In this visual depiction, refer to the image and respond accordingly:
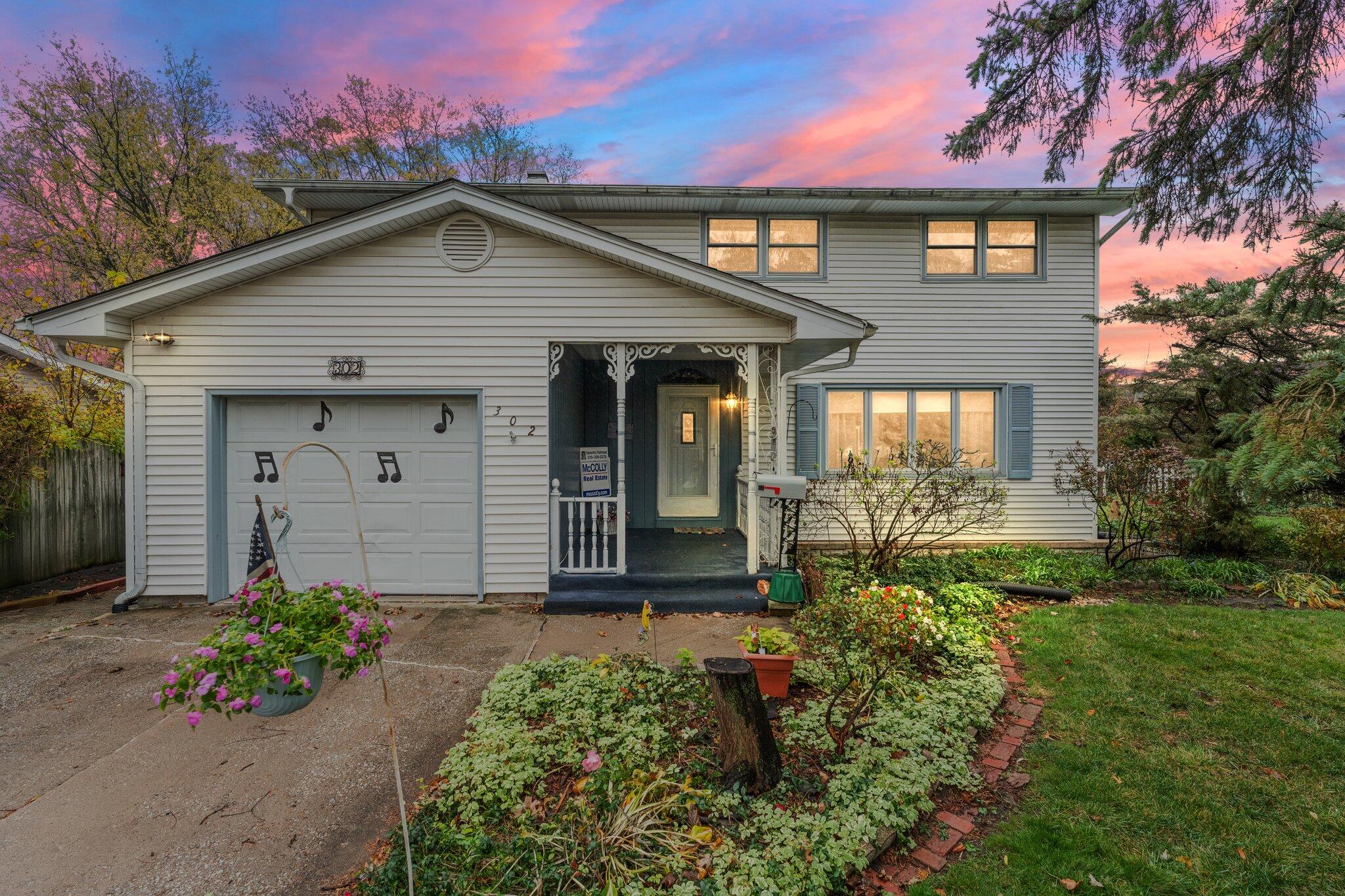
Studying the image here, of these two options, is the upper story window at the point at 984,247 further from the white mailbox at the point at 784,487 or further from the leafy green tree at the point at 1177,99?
the leafy green tree at the point at 1177,99

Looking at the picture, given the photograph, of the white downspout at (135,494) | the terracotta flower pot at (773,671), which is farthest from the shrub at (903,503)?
the white downspout at (135,494)

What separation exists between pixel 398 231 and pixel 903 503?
6367 millimetres

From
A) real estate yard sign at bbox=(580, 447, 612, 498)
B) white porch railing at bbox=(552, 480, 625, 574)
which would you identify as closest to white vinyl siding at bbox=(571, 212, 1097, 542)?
real estate yard sign at bbox=(580, 447, 612, 498)

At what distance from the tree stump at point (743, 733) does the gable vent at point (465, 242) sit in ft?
16.4

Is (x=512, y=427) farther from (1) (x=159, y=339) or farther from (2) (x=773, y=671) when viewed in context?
(2) (x=773, y=671)

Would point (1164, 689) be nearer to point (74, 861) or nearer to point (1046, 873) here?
point (1046, 873)

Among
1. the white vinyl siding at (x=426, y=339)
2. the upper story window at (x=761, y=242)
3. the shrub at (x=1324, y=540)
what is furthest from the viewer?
the upper story window at (x=761, y=242)

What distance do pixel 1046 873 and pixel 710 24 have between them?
9775mm

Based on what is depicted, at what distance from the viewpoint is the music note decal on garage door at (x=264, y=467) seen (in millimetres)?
6145

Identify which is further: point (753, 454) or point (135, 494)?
point (753, 454)

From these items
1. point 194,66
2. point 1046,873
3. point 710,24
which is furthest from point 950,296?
point 194,66

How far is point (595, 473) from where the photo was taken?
719 centimetres

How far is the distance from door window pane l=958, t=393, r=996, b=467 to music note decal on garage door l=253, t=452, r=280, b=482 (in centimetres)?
917

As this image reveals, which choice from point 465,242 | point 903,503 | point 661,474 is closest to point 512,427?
point 465,242
